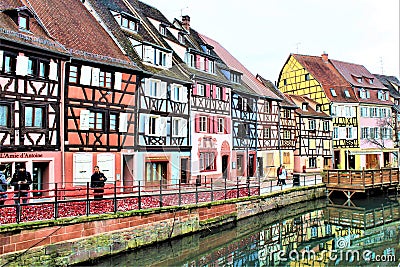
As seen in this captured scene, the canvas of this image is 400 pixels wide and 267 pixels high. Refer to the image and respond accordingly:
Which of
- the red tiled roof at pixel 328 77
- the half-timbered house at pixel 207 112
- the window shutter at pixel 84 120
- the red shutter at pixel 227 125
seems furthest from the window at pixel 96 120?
the red tiled roof at pixel 328 77

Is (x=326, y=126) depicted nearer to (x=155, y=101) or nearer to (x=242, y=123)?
(x=242, y=123)

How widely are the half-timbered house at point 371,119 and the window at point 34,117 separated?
35246 millimetres

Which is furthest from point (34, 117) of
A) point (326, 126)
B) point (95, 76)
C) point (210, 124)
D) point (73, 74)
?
point (326, 126)

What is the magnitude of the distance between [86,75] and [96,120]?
89.6 inches

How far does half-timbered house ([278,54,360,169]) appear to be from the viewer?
144ft

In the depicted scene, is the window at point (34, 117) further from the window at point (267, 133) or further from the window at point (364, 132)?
the window at point (364, 132)

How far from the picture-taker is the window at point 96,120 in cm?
2034

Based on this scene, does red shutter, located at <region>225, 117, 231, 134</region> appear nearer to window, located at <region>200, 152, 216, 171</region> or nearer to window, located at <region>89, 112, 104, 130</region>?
window, located at <region>200, 152, 216, 171</region>

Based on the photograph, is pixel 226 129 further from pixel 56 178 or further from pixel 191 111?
pixel 56 178

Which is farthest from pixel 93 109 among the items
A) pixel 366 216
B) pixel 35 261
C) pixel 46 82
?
pixel 366 216

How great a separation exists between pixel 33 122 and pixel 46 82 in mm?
1898

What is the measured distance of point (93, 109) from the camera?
66.8 feet

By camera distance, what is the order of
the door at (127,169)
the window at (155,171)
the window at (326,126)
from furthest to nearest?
the window at (326,126), the window at (155,171), the door at (127,169)

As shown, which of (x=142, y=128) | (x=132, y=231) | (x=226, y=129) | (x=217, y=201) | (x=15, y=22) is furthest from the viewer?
(x=226, y=129)
